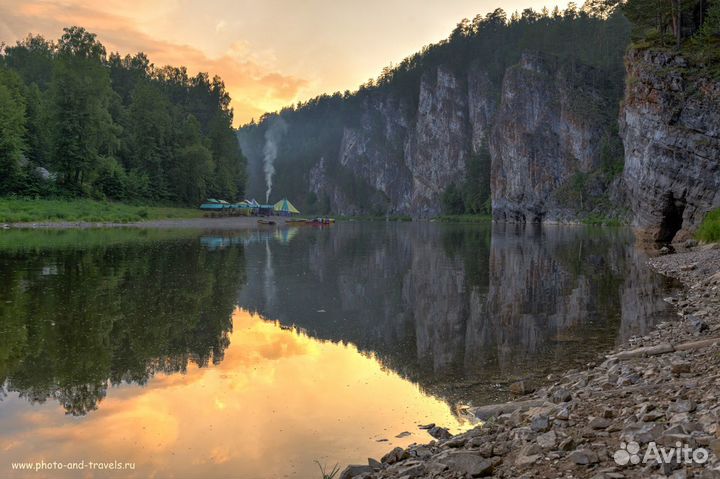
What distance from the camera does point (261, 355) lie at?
12.6m

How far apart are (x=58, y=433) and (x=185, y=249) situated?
30695mm

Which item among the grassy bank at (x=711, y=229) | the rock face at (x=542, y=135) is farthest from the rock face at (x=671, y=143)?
the rock face at (x=542, y=135)

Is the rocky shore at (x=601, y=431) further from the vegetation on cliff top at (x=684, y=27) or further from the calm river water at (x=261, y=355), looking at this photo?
the vegetation on cliff top at (x=684, y=27)

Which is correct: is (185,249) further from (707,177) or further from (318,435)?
(707,177)

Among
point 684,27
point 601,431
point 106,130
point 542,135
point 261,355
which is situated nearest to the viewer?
point 601,431

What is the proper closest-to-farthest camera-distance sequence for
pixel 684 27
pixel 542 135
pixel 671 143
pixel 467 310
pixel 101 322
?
pixel 101 322 < pixel 467 310 < pixel 671 143 < pixel 684 27 < pixel 542 135

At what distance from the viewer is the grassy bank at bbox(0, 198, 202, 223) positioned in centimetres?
5466

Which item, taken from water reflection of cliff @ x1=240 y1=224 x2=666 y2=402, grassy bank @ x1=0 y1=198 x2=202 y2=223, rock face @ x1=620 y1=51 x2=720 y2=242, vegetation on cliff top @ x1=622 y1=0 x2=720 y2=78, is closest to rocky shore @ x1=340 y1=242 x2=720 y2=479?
water reflection of cliff @ x1=240 y1=224 x2=666 y2=402

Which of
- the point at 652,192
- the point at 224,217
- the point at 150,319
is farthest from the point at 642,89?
the point at 224,217

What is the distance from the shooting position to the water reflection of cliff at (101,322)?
1041 centimetres

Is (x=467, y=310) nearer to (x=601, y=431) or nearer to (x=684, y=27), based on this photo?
(x=601, y=431)

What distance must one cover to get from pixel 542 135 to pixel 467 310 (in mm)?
128018

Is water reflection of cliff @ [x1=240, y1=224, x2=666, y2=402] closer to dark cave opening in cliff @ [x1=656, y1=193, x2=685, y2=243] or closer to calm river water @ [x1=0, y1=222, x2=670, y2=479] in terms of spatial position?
calm river water @ [x1=0, y1=222, x2=670, y2=479]

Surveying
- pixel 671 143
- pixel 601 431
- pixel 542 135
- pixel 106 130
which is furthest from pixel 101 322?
pixel 542 135
